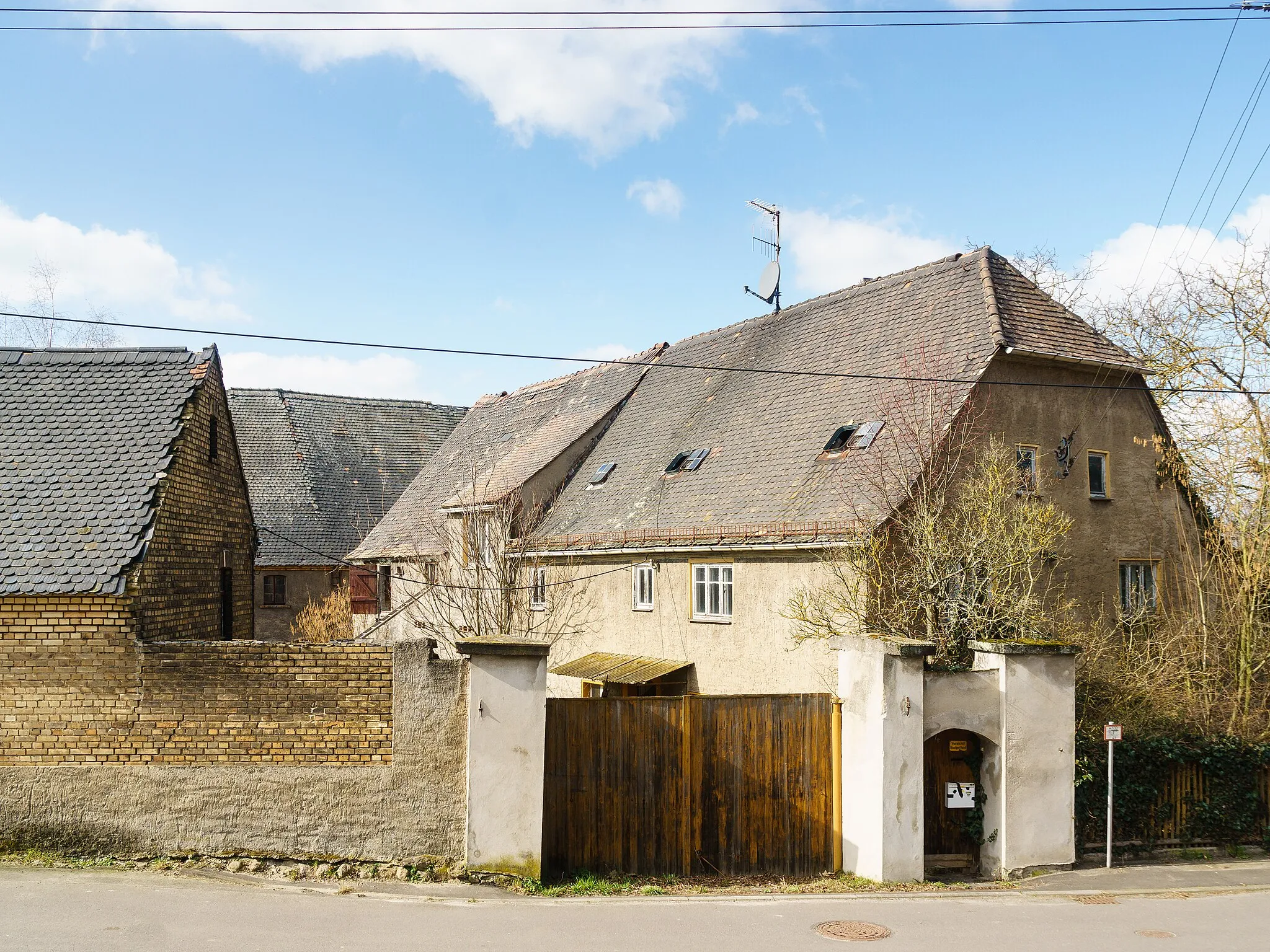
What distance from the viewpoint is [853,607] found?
14.6 m

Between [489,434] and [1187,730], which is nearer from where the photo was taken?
[1187,730]

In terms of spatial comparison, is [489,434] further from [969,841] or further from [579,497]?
[969,841]

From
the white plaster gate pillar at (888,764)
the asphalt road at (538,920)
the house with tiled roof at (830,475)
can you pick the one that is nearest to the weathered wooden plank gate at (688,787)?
the white plaster gate pillar at (888,764)

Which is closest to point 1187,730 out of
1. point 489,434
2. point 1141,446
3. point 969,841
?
point 969,841

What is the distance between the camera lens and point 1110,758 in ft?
41.0

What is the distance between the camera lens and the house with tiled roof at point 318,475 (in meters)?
34.8

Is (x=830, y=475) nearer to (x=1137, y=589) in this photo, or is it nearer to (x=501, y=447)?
(x=1137, y=589)

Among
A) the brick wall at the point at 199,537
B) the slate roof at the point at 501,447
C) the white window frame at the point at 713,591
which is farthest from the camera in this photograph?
the slate roof at the point at 501,447

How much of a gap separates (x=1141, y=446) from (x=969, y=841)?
9.20 m

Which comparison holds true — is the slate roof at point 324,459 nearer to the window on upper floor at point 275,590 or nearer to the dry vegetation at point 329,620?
the window on upper floor at point 275,590

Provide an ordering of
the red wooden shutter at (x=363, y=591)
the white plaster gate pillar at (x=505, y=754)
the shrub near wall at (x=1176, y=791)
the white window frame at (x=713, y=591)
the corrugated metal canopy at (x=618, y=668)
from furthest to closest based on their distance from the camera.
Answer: the red wooden shutter at (x=363, y=591), the corrugated metal canopy at (x=618, y=668), the white window frame at (x=713, y=591), the shrub near wall at (x=1176, y=791), the white plaster gate pillar at (x=505, y=754)

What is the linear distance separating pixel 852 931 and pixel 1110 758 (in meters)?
4.49

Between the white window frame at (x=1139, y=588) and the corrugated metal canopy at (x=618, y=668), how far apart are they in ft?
24.6

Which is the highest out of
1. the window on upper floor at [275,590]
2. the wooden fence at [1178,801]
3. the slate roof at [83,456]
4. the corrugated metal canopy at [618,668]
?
the slate roof at [83,456]
